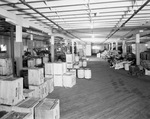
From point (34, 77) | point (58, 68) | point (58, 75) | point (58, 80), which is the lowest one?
point (58, 80)

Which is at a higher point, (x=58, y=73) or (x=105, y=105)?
(x=58, y=73)

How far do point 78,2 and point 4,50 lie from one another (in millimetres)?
12682

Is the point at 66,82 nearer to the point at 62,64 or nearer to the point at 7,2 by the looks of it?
the point at 62,64

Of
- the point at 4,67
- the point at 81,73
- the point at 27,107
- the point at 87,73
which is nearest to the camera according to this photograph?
the point at 27,107

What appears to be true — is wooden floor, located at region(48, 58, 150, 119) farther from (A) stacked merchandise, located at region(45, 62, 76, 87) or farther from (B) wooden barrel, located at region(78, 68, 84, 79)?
(B) wooden barrel, located at region(78, 68, 84, 79)

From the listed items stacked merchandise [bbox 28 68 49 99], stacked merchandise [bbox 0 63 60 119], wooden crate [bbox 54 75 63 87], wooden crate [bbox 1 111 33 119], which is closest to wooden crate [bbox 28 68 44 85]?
stacked merchandise [bbox 28 68 49 99]

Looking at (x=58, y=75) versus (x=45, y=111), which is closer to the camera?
(x=45, y=111)

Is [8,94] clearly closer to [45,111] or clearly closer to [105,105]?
[45,111]

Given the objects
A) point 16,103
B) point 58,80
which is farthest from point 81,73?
point 16,103

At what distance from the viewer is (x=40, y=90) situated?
4145 millimetres

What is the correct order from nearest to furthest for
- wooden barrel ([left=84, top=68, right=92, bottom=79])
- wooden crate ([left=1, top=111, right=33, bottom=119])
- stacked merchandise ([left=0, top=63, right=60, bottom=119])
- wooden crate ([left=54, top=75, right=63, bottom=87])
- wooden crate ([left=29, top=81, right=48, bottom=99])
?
wooden crate ([left=1, top=111, right=33, bottom=119])
stacked merchandise ([left=0, top=63, right=60, bottom=119])
wooden crate ([left=29, top=81, right=48, bottom=99])
wooden crate ([left=54, top=75, right=63, bottom=87])
wooden barrel ([left=84, top=68, right=92, bottom=79])

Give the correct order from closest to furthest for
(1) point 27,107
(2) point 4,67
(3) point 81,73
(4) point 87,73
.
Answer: (1) point 27,107, (2) point 4,67, (4) point 87,73, (3) point 81,73

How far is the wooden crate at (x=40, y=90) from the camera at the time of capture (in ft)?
13.1

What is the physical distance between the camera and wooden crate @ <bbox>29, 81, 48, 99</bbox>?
3.99 metres
